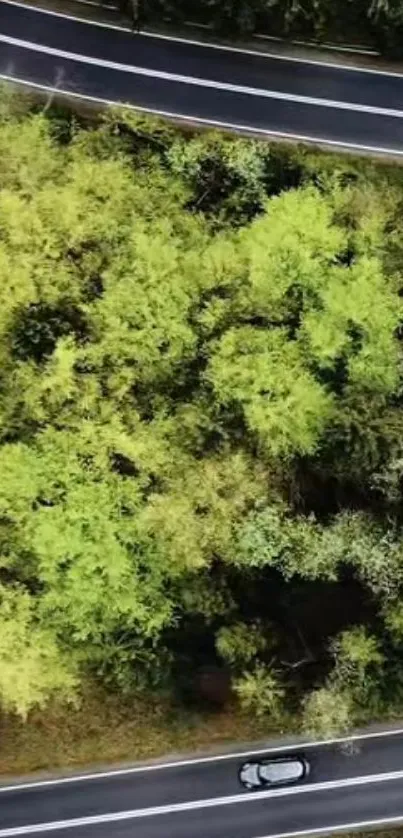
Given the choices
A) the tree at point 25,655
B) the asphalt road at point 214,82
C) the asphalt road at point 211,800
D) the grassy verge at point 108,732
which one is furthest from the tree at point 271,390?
the asphalt road at point 211,800

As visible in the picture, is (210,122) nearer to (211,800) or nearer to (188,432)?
(188,432)

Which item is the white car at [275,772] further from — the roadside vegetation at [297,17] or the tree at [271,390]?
the roadside vegetation at [297,17]

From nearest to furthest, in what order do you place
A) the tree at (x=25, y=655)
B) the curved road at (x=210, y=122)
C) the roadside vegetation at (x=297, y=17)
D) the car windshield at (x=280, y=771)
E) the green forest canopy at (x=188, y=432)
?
the green forest canopy at (x=188, y=432), the tree at (x=25, y=655), the roadside vegetation at (x=297, y=17), the car windshield at (x=280, y=771), the curved road at (x=210, y=122)

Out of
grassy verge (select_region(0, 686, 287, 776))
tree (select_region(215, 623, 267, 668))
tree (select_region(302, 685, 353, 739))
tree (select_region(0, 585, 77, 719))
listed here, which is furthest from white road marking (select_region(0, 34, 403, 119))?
grassy verge (select_region(0, 686, 287, 776))

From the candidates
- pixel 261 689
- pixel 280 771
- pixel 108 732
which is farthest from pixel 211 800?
pixel 261 689

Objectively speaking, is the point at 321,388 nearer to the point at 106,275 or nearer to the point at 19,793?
the point at 106,275

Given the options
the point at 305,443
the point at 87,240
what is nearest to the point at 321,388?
the point at 305,443
